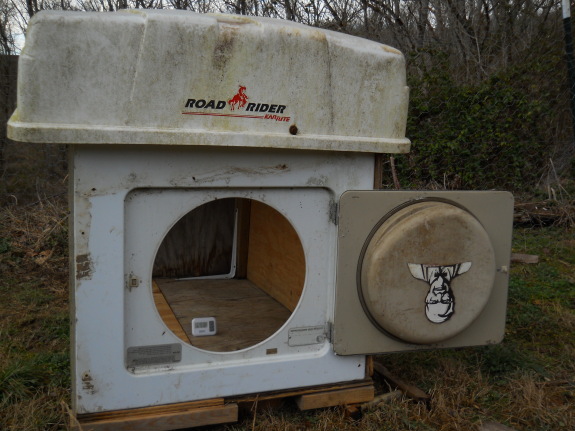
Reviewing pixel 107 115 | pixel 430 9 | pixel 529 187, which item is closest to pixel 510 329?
pixel 107 115

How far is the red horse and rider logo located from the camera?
2.32 m

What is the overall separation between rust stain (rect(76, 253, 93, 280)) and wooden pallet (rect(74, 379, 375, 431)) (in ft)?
1.84

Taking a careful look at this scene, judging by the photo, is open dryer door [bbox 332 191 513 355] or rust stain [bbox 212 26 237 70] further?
open dryer door [bbox 332 191 513 355]

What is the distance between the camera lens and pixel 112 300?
228 cm

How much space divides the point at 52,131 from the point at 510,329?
10.6ft

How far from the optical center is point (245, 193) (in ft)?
8.14

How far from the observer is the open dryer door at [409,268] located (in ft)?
8.34

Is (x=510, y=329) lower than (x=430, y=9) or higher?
lower

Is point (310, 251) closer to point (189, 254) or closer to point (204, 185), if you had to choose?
point (204, 185)

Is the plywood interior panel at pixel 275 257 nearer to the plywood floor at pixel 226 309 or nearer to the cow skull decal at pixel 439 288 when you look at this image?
the plywood floor at pixel 226 309

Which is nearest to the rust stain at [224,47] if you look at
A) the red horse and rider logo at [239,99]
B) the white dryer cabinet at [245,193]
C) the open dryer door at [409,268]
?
the white dryer cabinet at [245,193]

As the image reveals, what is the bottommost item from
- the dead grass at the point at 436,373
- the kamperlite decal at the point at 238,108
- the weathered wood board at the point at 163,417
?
the dead grass at the point at 436,373

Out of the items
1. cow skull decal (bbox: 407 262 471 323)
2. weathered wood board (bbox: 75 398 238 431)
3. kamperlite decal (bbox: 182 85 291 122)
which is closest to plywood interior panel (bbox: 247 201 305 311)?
cow skull decal (bbox: 407 262 471 323)

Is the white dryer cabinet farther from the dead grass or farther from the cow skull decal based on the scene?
the dead grass
